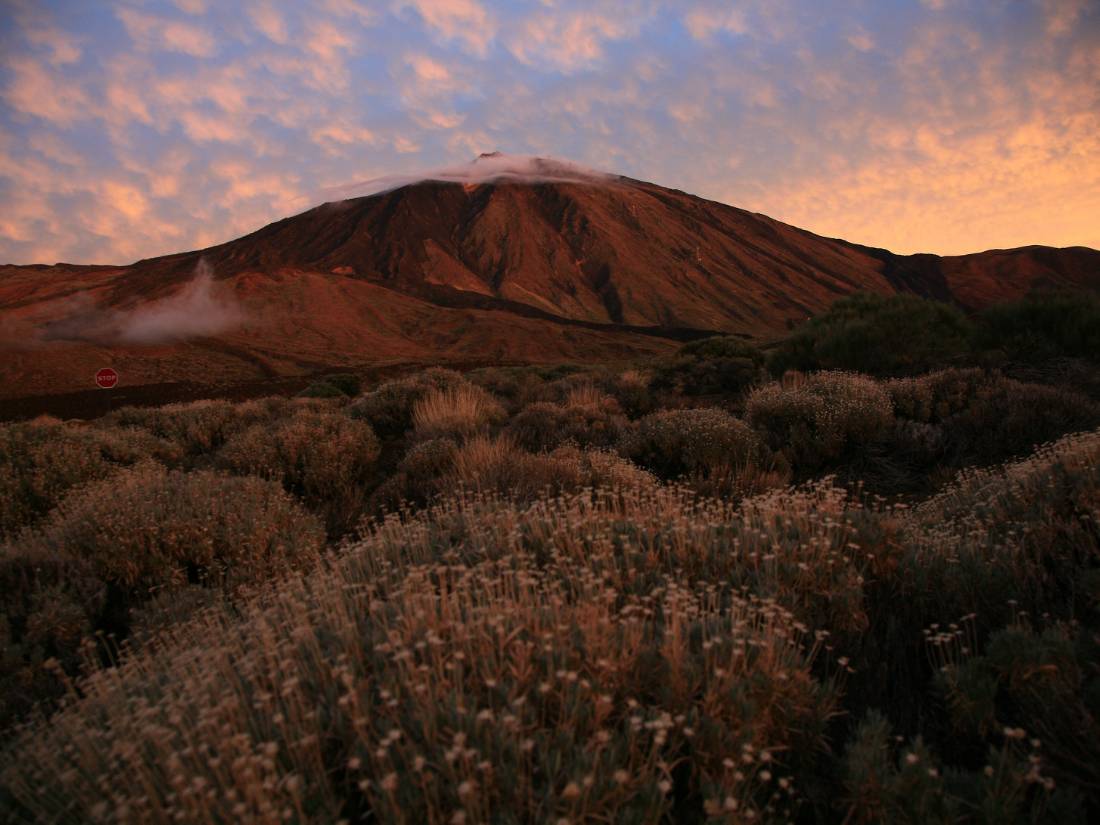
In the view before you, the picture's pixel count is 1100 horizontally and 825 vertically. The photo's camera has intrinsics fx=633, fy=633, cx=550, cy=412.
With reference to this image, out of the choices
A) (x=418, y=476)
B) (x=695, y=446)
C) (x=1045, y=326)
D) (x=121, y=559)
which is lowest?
(x=121, y=559)

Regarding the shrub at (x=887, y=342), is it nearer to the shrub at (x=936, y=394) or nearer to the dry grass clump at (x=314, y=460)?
the shrub at (x=936, y=394)

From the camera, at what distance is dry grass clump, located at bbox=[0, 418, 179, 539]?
22.7 feet

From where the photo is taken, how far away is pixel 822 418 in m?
7.91

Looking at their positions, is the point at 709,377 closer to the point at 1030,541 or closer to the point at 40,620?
the point at 1030,541

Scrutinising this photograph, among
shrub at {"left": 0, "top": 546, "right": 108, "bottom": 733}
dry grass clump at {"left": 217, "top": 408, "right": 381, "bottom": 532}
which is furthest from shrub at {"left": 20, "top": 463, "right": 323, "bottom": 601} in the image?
dry grass clump at {"left": 217, "top": 408, "right": 381, "bottom": 532}

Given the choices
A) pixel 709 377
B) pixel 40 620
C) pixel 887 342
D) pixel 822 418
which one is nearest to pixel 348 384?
pixel 709 377

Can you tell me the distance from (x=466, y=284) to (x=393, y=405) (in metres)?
134

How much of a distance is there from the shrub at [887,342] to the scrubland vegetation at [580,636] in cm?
622

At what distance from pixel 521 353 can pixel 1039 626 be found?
76968 millimetres

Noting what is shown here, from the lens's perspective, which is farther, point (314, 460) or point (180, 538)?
point (314, 460)

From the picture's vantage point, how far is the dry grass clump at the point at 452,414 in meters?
9.38

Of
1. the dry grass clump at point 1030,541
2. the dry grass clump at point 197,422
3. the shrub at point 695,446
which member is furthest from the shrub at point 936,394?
the dry grass clump at point 197,422

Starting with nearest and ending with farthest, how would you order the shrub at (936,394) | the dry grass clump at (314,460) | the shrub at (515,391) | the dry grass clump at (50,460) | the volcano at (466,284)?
the dry grass clump at (50,460) < the dry grass clump at (314,460) < the shrub at (936,394) < the shrub at (515,391) < the volcano at (466,284)

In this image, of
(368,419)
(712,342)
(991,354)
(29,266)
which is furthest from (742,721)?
(29,266)
